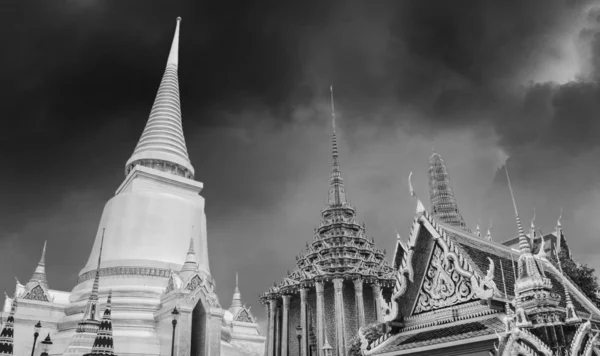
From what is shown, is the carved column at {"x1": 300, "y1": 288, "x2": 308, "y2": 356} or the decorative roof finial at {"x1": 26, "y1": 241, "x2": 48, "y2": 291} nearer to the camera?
the decorative roof finial at {"x1": 26, "y1": 241, "x2": 48, "y2": 291}

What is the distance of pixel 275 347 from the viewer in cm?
2856

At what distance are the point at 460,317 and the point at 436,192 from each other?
121ft

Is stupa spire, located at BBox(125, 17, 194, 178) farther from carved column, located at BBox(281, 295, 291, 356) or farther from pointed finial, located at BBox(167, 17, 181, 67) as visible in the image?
carved column, located at BBox(281, 295, 291, 356)

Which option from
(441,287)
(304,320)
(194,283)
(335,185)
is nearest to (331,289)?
(304,320)

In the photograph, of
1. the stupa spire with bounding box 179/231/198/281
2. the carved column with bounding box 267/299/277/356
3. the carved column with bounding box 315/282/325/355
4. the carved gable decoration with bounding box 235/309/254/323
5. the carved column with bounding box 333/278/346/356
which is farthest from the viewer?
the carved column with bounding box 267/299/277/356

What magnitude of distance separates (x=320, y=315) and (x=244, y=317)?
5.06 meters

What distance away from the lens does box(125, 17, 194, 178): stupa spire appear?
28375mm

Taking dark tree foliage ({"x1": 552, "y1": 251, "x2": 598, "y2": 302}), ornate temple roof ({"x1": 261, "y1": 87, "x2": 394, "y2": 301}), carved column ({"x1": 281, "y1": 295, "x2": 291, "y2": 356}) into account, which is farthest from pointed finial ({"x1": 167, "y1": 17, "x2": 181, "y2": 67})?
dark tree foliage ({"x1": 552, "y1": 251, "x2": 598, "y2": 302})

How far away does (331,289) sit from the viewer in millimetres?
27844

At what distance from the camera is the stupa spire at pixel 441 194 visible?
39.4 m

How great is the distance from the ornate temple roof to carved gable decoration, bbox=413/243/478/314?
19572mm

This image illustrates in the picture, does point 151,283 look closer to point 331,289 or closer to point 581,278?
point 331,289

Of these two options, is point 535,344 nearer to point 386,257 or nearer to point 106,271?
point 106,271

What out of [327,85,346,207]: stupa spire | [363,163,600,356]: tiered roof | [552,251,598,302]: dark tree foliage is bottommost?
[363,163,600,356]: tiered roof
